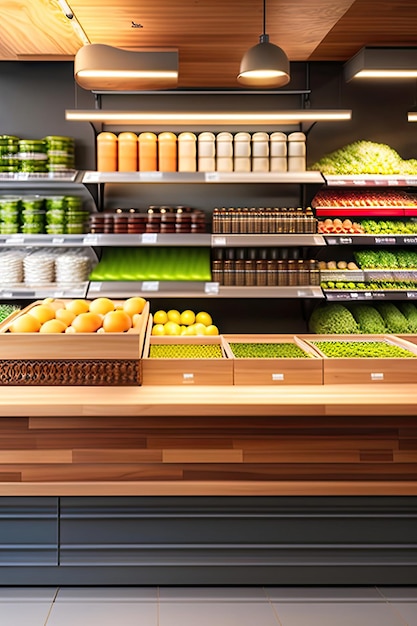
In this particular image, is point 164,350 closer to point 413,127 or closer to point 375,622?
point 375,622

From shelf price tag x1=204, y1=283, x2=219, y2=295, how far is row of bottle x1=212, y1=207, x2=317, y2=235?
1.35 feet

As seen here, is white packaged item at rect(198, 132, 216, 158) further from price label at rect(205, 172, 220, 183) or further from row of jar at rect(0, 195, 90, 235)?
row of jar at rect(0, 195, 90, 235)

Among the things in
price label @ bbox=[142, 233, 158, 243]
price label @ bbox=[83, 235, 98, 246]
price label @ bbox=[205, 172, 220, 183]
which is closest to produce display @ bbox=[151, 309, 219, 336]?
price label @ bbox=[142, 233, 158, 243]

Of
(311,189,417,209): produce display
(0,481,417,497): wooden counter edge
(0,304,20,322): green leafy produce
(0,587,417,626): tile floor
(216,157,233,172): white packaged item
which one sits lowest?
(0,587,417,626): tile floor

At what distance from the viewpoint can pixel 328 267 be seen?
5.65 metres

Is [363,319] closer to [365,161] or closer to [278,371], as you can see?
[365,161]

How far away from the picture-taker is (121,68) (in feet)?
12.9

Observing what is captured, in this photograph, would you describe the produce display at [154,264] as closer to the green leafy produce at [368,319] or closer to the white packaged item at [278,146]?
the white packaged item at [278,146]

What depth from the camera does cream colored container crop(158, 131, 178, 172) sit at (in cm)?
544

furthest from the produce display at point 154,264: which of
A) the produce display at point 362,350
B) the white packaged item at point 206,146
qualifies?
the produce display at point 362,350

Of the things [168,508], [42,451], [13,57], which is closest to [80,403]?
[42,451]

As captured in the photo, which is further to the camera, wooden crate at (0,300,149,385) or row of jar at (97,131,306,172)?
row of jar at (97,131,306,172)

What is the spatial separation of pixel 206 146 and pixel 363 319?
1.87m

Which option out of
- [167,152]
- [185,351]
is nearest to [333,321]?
[167,152]
